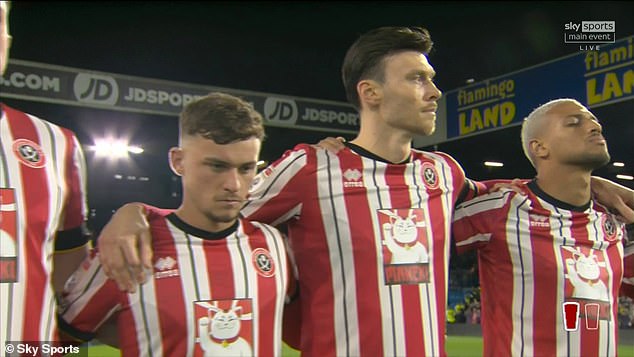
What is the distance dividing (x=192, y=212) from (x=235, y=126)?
0.70 ft

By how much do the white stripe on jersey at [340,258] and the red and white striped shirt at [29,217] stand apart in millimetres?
638

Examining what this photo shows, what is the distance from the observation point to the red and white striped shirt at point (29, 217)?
132cm

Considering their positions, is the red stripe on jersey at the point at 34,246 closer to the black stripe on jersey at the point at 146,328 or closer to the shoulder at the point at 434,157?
the black stripe on jersey at the point at 146,328

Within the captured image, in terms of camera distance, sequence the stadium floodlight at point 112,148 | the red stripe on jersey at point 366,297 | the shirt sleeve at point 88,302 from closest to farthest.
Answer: the shirt sleeve at point 88,302 < the red stripe on jersey at point 366,297 < the stadium floodlight at point 112,148

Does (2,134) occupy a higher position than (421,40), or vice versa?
(421,40)

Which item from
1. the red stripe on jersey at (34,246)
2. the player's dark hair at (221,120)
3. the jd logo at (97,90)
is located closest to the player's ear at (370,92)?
the player's dark hair at (221,120)

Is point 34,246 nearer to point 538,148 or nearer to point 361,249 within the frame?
point 361,249

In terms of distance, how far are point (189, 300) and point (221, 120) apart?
389 mm

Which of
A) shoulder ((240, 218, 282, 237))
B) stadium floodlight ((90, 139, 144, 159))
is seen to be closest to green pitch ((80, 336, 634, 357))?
stadium floodlight ((90, 139, 144, 159))

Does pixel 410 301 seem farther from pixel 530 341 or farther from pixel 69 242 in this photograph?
pixel 69 242

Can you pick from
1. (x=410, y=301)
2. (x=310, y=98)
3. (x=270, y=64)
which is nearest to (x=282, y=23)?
(x=270, y=64)

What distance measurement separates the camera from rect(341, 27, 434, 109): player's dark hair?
1812 mm

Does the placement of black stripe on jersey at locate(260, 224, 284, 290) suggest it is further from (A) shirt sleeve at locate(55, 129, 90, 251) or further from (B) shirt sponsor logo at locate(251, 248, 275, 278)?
(A) shirt sleeve at locate(55, 129, 90, 251)

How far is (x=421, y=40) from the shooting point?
1823 millimetres
